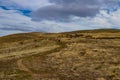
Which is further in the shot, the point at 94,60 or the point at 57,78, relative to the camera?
the point at 94,60

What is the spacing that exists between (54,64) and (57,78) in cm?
1059

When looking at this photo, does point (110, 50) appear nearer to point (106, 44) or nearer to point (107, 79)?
point (106, 44)

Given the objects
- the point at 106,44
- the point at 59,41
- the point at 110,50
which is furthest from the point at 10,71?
the point at 59,41

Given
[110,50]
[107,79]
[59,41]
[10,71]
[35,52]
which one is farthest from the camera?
[59,41]

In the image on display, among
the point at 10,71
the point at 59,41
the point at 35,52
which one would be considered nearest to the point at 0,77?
the point at 10,71

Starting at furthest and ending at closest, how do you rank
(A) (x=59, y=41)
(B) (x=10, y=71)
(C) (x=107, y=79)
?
(A) (x=59, y=41)
(B) (x=10, y=71)
(C) (x=107, y=79)

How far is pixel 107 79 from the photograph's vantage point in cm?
4272

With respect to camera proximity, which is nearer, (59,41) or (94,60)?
(94,60)

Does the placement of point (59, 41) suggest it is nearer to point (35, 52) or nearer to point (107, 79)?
point (35, 52)

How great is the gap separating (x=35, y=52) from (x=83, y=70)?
69.8 ft

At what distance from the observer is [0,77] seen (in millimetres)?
46250

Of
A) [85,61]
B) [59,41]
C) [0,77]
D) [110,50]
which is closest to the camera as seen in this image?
[0,77]

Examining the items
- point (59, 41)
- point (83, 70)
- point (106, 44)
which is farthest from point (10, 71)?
point (59, 41)

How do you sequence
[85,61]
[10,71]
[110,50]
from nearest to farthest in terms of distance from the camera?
[10,71], [85,61], [110,50]
